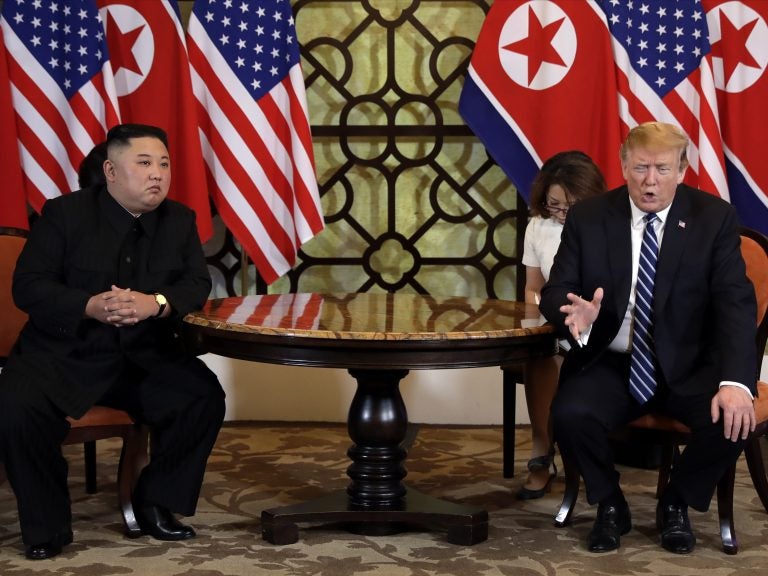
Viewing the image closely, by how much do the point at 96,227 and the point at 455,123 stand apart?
219cm

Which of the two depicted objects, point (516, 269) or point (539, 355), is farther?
point (516, 269)

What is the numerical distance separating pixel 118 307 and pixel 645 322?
5.09 ft

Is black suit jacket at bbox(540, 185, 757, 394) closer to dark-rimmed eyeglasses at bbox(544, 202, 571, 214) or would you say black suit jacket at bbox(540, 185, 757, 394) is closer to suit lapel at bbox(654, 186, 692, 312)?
suit lapel at bbox(654, 186, 692, 312)

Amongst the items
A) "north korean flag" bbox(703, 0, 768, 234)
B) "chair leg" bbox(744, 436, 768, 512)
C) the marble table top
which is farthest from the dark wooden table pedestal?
"north korean flag" bbox(703, 0, 768, 234)

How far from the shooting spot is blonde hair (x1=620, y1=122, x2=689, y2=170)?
334cm

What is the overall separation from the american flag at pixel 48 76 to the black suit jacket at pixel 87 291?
137 centimetres

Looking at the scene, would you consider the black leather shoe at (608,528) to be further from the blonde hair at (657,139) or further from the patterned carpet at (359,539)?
the blonde hair at (657,139)

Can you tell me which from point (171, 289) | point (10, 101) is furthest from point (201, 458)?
point (10, 101)

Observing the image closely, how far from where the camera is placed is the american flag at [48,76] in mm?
4953

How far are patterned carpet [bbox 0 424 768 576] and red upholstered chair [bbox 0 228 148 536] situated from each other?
155 mm

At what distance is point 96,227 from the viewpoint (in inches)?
142

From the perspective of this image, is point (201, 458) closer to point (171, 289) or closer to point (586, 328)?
point (171, 289)

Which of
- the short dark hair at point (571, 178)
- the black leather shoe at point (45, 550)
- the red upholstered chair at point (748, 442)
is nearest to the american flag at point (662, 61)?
the short dark hair at point (571, 178)

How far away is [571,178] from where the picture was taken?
4.19 m
